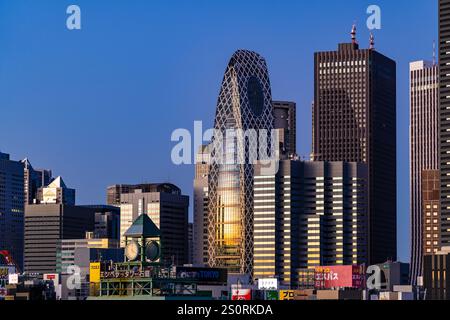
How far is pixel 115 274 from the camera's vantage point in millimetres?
175375
